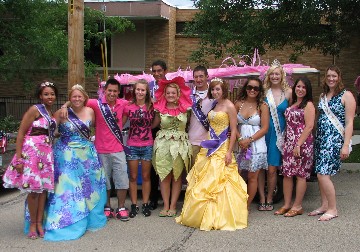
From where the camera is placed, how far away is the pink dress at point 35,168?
18.0 ft

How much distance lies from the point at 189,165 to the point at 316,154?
160 cm

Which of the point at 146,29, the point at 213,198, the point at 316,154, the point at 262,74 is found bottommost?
the point at 213,198

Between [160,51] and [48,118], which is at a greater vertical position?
[160,51]

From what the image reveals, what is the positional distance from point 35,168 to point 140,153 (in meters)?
1.38

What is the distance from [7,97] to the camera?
69.9 feet

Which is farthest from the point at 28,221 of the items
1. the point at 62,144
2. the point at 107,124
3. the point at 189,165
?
the point at 189,165

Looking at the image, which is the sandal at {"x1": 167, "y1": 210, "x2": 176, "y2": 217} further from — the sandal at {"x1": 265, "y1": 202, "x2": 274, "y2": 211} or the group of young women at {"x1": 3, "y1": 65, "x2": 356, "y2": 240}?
the sandal at {"x1": 265, "y1": 202, "x2": 274, "y2": 211}

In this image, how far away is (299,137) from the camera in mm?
6137

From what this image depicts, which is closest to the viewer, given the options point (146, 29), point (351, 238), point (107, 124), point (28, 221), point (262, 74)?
point (351, 238)

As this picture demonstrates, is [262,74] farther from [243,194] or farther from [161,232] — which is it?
[161,232]

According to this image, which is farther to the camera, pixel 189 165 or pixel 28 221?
pixel 189 165

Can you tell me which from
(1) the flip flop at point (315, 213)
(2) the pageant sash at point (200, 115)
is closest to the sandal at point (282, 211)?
(1) the flip flop at point (315, 213)

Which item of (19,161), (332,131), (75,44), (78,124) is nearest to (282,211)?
(332,131)

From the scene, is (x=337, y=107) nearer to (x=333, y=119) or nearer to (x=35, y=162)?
(x=333, y=119)
